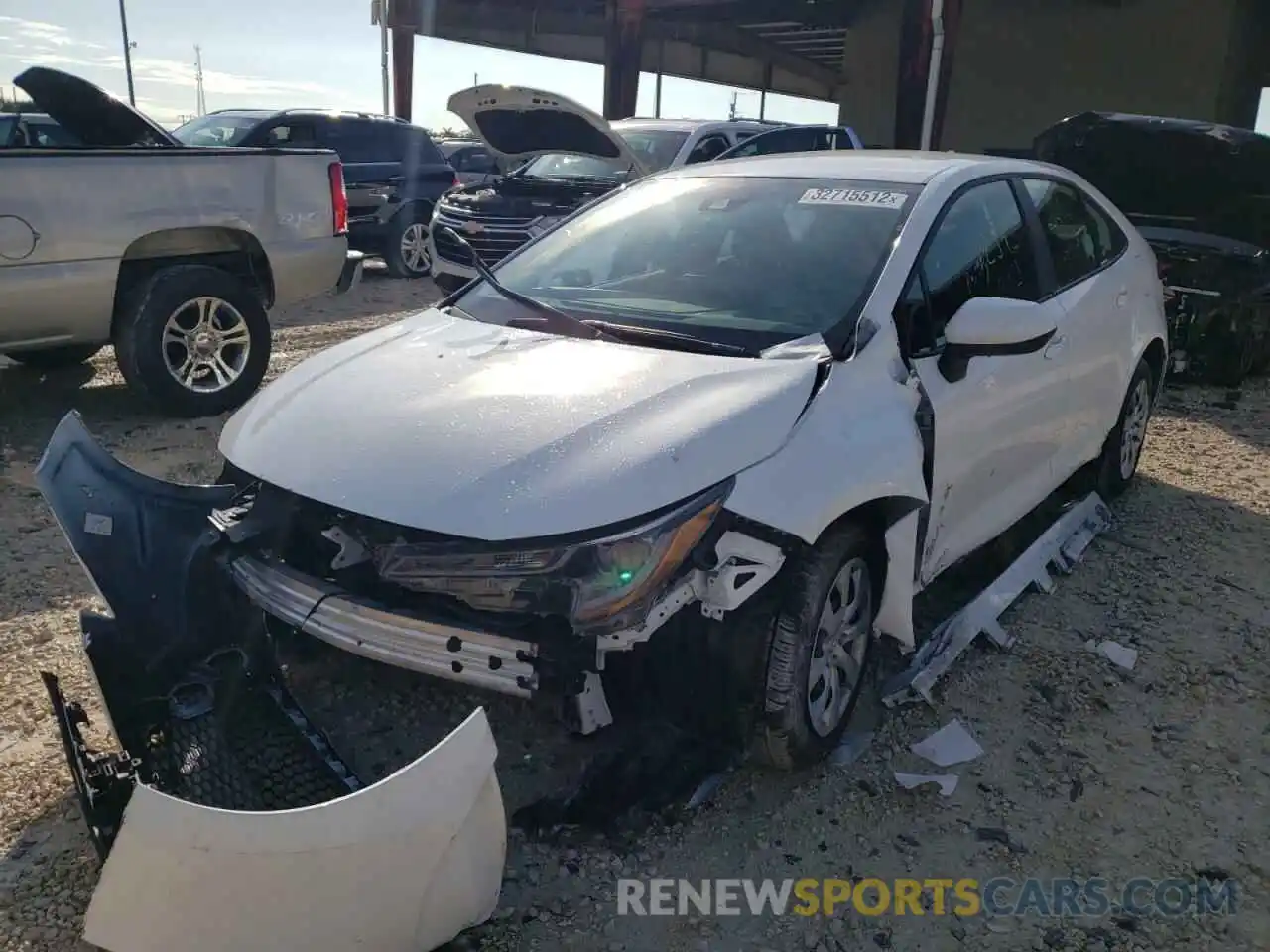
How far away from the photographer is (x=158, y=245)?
584 cm

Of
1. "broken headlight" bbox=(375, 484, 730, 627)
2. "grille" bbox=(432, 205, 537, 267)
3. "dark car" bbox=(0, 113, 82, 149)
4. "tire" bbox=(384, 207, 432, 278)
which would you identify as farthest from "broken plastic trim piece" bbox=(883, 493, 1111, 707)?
"tire" bbox=(384, 207, 432, 278)

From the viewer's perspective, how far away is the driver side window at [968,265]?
3.19 metres

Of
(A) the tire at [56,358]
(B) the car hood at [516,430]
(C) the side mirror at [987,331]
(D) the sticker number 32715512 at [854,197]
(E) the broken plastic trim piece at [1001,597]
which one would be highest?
(D) the sticker number 32715512 at [854,197]

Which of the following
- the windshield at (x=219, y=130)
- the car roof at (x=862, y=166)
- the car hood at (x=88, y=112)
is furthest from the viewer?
the windshield at (x=219, y=130)

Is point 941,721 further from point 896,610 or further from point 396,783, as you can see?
point 396,783

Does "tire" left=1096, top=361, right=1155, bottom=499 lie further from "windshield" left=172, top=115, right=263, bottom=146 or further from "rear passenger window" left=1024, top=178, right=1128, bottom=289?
"windshield" left=172, top=115, right=263, bottom=146

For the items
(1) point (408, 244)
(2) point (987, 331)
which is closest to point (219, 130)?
(1) point (408, 244)

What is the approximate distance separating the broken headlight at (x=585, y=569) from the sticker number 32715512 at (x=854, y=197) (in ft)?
4.96

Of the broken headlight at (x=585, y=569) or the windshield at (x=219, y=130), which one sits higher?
the windshield at (x=219, y=130)

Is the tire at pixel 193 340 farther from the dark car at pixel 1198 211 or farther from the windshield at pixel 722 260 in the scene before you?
the dark car at pixel 1198 211

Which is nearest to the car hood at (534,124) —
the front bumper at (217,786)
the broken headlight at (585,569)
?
the front bumper at (217,786)

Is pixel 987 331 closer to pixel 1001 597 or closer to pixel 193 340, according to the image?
pixel 1001 597

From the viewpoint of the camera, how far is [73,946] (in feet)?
7.52

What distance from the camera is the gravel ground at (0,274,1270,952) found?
244 centimetres
